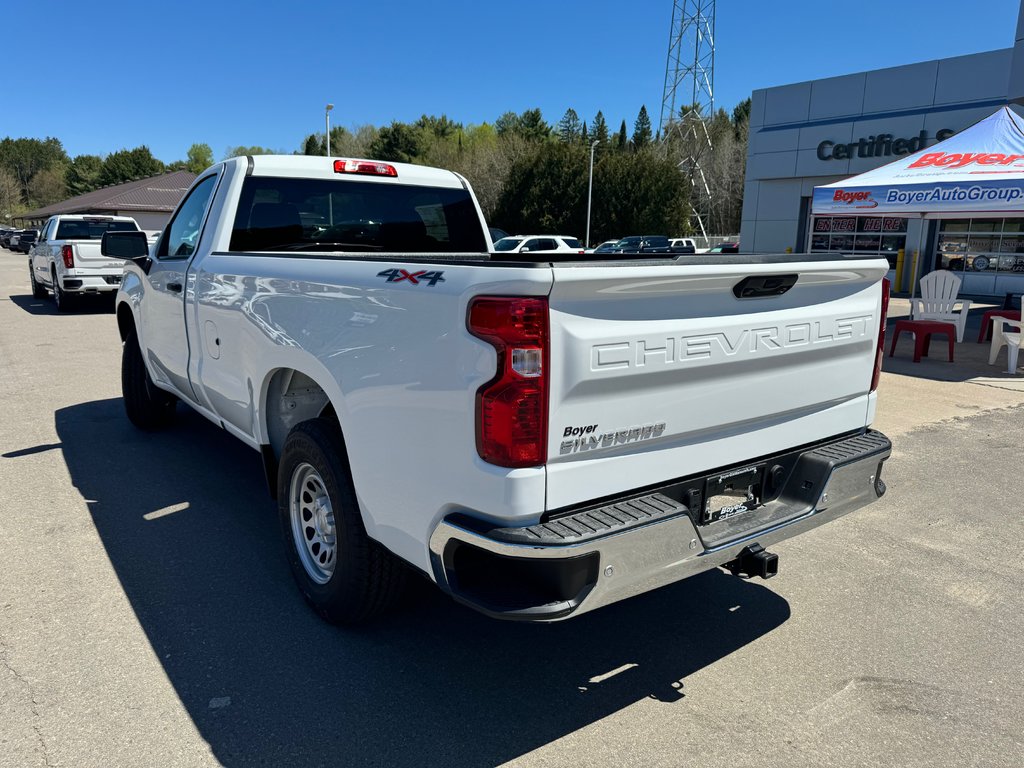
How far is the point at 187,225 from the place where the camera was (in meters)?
→ 5.20

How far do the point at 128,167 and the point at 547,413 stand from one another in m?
114

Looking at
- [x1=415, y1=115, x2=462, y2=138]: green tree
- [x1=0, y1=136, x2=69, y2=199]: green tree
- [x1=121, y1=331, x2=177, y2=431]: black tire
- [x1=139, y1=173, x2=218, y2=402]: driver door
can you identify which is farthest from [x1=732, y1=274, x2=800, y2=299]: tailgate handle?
[x1=0, y1=136, x2=69, y2=199]: green tree

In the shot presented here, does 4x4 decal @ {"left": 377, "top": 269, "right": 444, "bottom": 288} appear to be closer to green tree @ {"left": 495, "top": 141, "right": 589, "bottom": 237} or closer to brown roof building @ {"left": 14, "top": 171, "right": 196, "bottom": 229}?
green tree @ {"left": 495, "top": 141, "right": 589, "bottom": 237}

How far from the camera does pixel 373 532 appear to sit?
2898mm

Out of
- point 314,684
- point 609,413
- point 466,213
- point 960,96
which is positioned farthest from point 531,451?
point 960,96

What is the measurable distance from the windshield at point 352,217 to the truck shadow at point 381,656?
5.86 ft

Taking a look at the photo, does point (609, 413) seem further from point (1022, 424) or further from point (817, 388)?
point (1022, 424)

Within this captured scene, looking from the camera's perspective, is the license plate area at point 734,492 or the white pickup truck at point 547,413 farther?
the license plate area at point 734,492

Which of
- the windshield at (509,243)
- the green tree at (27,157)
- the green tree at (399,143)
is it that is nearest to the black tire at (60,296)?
the windshield at (509,243)

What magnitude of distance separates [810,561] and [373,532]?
105 inches

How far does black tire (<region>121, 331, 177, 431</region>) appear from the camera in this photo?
20.7ft

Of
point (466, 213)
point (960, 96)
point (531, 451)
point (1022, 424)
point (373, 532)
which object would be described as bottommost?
point (1022, 424)

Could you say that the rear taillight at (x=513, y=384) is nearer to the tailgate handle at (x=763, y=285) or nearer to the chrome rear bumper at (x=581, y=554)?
the chrome rear bumper at (x=581, y=554)

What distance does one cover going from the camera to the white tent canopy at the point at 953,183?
35.9ft
